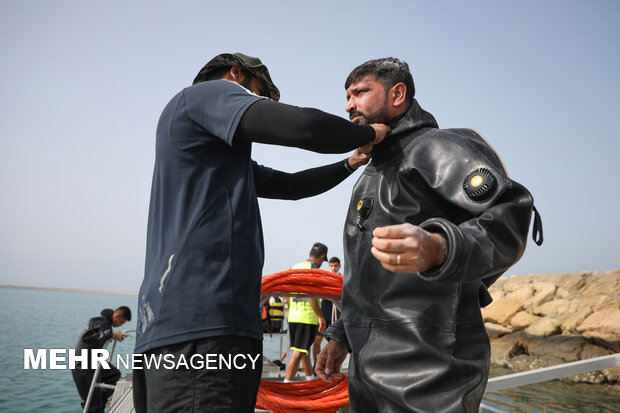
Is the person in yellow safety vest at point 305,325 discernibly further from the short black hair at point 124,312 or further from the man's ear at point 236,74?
the man's ear at point 236,74

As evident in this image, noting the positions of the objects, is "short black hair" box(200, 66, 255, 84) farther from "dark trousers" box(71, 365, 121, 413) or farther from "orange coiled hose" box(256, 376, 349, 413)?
"dark trousers" box(71, 365, 121, 413)

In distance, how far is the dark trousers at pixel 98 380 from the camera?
786 centimetres

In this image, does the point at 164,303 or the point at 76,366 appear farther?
the point at 76,366

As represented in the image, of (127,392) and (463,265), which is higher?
(463,265)

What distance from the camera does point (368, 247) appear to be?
206 centimetres

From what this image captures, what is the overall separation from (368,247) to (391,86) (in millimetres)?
807

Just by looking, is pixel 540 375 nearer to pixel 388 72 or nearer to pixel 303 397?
pixel 303 397

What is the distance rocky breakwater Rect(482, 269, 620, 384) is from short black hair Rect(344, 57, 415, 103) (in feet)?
54.0

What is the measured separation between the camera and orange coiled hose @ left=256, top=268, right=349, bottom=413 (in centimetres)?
420

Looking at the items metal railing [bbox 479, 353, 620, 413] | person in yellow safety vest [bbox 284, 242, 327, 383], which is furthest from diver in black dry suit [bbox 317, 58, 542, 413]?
person in yellow safety vest [bbox 284, 242, 327, 383]

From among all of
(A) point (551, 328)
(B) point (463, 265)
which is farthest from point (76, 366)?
(A) point (551, 328)

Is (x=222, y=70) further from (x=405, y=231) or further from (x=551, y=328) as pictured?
(x=551, y=328)

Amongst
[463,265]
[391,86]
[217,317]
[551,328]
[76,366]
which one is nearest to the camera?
[463,265]

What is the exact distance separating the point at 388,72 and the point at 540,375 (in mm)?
3307
